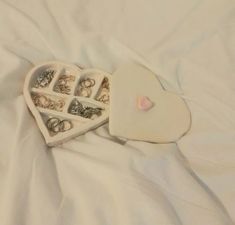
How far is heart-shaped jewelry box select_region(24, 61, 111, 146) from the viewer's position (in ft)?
2.23

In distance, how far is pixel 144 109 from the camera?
688 millimetres

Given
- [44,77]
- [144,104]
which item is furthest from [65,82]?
[144,104]

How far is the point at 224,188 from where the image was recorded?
593 mm

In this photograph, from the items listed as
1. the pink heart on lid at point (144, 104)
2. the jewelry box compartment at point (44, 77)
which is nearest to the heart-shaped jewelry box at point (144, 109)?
the pink heart on lid at point (144, 104)

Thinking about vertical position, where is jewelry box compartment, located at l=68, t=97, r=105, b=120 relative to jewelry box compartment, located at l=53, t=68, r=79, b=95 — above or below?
below

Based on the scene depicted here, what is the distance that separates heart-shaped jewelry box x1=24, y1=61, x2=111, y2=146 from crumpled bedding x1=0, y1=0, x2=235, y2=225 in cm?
2

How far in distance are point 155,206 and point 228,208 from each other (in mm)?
115

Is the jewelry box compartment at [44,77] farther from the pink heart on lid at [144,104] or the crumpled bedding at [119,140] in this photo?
the pink heart on lid at [144,104]

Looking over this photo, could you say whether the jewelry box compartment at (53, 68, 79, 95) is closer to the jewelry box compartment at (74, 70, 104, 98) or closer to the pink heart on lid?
the jewelry box compartment at (74, 70, 104, 98)

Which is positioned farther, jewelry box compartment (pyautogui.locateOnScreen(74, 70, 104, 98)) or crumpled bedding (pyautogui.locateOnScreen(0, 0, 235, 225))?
jewelry box compartment (pyautogui.locateOnScreen(74, 70, 104, 98))

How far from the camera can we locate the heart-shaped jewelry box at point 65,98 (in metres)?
0.68

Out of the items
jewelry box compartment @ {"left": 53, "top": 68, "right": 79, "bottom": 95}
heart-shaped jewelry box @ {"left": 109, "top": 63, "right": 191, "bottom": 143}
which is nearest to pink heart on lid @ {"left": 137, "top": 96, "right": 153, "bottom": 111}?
heart-shaped jewelry box @ {"left": 109, "top": 63, "right": 191, "bottom": 143}

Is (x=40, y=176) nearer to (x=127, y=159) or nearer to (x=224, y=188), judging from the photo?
(x=127, y=159)

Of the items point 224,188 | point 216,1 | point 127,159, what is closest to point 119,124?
point 127,159
